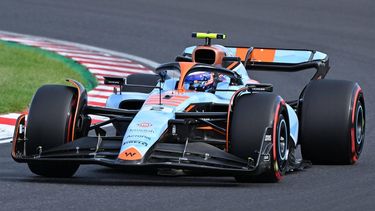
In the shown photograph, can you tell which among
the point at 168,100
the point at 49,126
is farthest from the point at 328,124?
the point at 49,126

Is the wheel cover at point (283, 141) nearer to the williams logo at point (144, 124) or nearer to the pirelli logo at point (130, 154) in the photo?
the williams logo at point (144, 124)

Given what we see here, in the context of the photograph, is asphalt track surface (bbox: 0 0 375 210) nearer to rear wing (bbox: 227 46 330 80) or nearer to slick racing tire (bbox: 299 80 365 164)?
slick racing tire (bbox: 299 80 365 164)

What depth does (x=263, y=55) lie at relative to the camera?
46.9 ft

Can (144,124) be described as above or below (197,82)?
below

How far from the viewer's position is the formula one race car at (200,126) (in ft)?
34.7

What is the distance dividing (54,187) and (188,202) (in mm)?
1379

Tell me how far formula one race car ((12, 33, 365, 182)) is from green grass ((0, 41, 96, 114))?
13.6 feet

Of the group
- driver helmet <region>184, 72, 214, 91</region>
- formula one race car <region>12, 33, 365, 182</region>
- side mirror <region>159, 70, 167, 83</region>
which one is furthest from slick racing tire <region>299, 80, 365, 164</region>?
side mirror <region>159, 70, 167, 83</region>

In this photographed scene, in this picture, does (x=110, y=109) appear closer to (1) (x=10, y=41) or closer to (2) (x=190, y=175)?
(2) (x=190, y=175)

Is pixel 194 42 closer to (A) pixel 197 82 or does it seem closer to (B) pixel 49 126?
(A) pixel 197 82

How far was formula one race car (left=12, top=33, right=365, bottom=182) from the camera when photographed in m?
10.6

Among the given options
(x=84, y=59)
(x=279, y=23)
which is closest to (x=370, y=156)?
(x=84, y=59)

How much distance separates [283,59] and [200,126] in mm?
3110

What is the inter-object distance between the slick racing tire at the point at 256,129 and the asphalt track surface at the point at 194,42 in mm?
149
